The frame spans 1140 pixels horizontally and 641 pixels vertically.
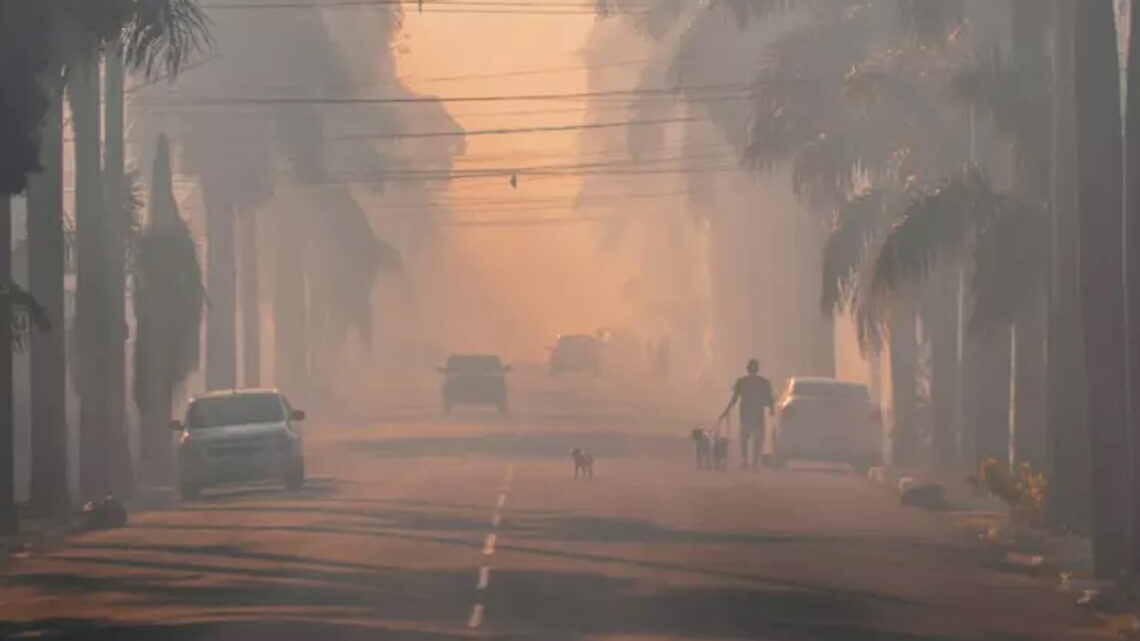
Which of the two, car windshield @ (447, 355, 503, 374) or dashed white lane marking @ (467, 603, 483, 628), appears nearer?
dashed white lane marking @ (467, 603, 483, 628)

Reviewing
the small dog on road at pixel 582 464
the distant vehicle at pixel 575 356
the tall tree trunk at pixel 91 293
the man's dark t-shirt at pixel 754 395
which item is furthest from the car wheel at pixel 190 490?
the distant vehicle at pixel 575 356

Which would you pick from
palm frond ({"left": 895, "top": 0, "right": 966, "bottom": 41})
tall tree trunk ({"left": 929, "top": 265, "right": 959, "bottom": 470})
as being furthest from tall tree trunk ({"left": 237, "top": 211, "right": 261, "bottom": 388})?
palm frond ({"left": 895, "top": 0, "right": 966, "bottom": 41})

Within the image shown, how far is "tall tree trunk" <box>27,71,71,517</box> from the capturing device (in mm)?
35094

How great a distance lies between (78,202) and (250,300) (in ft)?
124

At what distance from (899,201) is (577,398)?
53.7m

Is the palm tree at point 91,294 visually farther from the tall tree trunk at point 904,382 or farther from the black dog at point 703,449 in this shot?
the tall tree trunk at point 904,382

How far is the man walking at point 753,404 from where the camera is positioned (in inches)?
1849

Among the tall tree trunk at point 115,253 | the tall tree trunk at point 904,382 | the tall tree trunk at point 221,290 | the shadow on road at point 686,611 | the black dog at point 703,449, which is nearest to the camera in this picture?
the shadow on road at point 686,611

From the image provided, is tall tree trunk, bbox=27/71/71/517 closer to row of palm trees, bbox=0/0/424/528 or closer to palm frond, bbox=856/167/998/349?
row of palm trees, bbox=0/0/424/528

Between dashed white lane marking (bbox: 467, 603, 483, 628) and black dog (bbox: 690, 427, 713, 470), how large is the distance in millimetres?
25176

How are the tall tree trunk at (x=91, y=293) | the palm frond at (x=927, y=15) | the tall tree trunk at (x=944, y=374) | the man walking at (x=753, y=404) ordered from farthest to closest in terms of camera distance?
1. the man walking at (x=753, y=404)
2. the tall tree trunk at (x=944, y=374)
3. the tall tree trunk at (x=91, y=293)
4. the palm frond at (x=927, y=15)

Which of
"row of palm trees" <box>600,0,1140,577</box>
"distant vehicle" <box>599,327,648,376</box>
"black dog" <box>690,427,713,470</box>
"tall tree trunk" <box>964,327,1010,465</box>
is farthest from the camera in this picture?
"distant vehicle" <box>599,327,648,376</box>

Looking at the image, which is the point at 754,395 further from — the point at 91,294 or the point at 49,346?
the point at 49,346

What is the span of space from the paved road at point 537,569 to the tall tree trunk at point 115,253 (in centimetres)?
183
